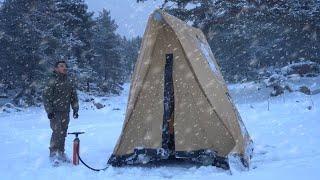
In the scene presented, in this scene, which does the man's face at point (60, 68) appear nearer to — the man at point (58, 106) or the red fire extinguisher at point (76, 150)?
the man at point (58, 106)

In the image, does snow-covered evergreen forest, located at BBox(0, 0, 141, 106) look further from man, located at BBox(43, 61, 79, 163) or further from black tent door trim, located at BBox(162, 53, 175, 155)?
black tent door trim, located at BBox(162, 53, 175, 155)

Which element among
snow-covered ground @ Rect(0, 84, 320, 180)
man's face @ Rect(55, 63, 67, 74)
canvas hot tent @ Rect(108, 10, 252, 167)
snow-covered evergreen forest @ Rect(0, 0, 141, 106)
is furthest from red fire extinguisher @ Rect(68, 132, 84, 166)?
snow-covered evergreen forest @ Rect(0, 0, 141, 106)

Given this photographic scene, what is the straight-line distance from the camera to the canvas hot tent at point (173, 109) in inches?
322

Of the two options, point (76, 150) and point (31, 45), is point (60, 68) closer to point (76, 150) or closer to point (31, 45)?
point (76, 150)

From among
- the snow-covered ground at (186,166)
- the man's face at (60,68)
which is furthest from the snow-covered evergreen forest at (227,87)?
the man's face at (60,68)

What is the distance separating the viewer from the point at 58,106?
361 inches

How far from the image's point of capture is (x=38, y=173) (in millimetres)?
8008

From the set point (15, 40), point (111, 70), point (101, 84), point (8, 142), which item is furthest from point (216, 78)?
point (111, 70)

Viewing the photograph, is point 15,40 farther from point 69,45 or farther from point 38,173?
point 38,173

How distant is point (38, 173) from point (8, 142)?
517 cm

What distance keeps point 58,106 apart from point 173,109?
2.41 metres

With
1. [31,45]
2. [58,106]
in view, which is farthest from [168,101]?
[31,45]

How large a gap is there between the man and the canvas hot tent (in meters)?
1.33

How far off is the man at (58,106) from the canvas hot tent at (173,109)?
133 centimetres
